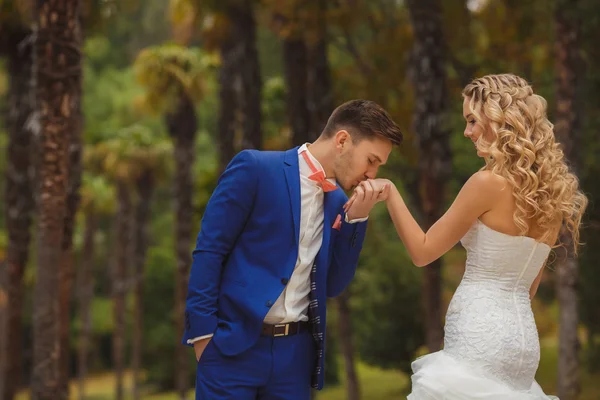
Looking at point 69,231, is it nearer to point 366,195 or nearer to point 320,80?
point 320,80

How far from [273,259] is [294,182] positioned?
39cm

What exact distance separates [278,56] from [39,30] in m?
28.4

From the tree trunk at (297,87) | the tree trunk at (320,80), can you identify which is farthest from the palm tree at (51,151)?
the tree trunk at (320,80)

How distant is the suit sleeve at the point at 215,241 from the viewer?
4.80 m

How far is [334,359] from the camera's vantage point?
125ft

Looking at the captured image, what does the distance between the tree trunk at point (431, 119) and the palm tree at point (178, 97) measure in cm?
1265

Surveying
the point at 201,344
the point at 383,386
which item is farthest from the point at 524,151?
the point at 383,386

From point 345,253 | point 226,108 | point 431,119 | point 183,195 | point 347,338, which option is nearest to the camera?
point 345,253

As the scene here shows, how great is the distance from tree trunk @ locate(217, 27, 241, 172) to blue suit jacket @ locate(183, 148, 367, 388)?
59.3 ft

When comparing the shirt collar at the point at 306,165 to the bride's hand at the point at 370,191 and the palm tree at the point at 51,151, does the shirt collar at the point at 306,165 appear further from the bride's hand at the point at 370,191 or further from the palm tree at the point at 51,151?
the palm tree at the point at 51,151

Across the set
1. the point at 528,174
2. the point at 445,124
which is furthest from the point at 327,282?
the point at 445,124

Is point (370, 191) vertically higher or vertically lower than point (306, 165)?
lower

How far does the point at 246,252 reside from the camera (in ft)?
16.0

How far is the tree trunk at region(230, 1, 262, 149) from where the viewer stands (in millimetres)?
20688
